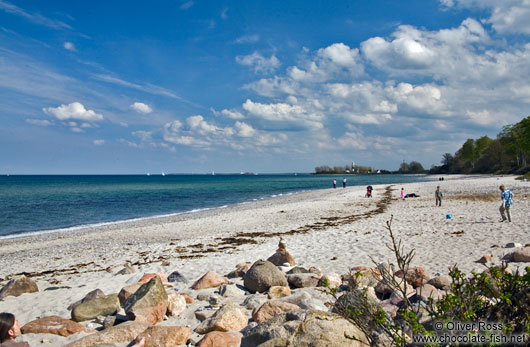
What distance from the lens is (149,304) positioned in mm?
5836

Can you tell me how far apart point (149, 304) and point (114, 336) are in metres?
0.93

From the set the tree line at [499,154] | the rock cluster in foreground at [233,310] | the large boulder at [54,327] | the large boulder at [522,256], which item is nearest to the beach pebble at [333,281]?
the rock cluster in foreground at [233,310]

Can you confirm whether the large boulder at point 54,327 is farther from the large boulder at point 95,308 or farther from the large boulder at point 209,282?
the large boulder at point 209,282

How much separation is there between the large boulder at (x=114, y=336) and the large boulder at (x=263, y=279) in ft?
8.92

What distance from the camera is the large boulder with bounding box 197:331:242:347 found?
4715 mm

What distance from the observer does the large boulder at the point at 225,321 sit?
5262mm

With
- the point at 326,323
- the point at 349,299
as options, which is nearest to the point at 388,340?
the point at 326,323

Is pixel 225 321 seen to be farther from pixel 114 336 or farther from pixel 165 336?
pixel 114 336

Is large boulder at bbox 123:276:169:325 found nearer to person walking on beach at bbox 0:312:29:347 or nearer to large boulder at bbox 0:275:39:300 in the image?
person walking on beach at bbox 0:312:29:347

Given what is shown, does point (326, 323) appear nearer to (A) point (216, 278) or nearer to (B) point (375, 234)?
(A) point (216, 278)

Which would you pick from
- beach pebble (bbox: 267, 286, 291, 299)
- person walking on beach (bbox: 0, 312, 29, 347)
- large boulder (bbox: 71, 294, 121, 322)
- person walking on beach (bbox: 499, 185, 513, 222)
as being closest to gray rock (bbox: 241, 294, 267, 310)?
beach pebble (bbox: 267, 286, 291, 299)

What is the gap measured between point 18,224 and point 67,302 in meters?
24.6

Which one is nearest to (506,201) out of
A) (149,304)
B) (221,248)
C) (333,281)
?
(333,281)

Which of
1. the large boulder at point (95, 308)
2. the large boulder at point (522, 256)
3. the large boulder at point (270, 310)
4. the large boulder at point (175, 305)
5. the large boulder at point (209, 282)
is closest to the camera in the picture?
the large boulder at point (270, 310)
